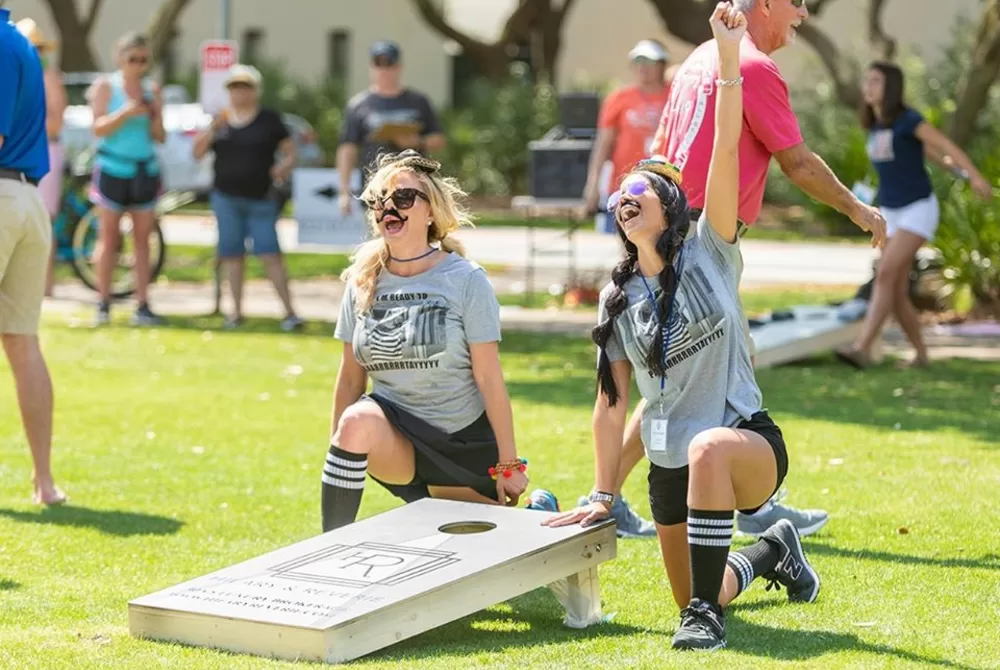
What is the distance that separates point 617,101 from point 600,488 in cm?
855

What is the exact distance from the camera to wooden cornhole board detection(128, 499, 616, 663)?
4.94 meters

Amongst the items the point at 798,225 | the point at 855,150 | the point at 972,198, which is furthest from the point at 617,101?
the point at 798,225

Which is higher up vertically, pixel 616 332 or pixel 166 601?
pixel 616 332

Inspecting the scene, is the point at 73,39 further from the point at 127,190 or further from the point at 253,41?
the point at 127,190

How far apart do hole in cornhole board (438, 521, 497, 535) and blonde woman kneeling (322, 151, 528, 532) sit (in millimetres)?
326

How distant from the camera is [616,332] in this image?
17.7 feet

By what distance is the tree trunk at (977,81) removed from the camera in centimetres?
1524

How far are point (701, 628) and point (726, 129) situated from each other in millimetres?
1462

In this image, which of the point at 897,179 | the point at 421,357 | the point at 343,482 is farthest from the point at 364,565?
the point at 897,179

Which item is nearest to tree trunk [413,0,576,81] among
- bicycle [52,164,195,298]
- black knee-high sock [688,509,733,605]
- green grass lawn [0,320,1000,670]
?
bicycle [52,164,195,298]

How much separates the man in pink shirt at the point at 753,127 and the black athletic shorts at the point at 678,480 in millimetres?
567

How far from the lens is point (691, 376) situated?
525 centimetres

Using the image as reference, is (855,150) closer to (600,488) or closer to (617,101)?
(617,101)

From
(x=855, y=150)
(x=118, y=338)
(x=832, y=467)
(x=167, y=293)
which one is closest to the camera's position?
(x=832, y=467)
